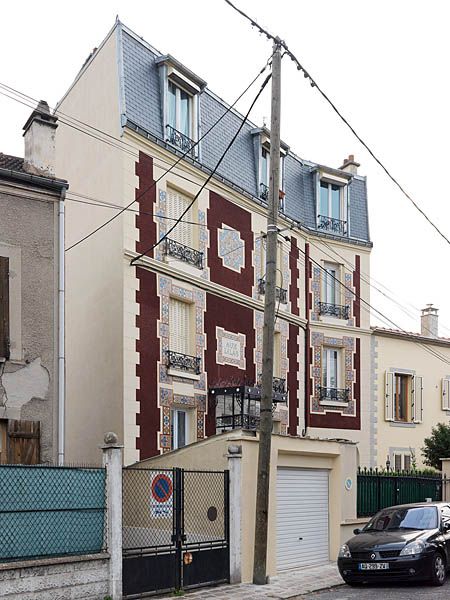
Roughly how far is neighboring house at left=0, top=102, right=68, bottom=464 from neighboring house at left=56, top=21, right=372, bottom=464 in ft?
12.1

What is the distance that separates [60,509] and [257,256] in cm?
1314

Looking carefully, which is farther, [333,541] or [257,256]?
[257,256]

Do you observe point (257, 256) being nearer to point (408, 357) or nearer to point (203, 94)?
point (203, 94)

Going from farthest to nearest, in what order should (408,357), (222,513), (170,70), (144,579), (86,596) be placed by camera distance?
1. (408,357)
2. (170,70)
3. (222,513)
4. (144,579)
5. (86,596)

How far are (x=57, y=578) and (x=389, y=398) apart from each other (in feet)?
62.8

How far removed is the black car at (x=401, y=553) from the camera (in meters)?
13.1

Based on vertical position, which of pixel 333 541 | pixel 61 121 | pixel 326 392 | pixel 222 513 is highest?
pixel 61 121

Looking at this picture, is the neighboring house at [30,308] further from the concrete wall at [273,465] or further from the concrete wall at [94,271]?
the concrete wall at [94,271]

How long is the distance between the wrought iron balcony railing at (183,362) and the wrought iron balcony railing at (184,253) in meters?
2.35

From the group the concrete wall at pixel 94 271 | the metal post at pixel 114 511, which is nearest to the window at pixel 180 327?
the concrete wall at pixel 94 271

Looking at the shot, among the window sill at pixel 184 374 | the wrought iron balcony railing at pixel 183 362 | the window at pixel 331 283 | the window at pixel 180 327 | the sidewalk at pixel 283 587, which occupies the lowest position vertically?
the sidewalk at pixel 283 587

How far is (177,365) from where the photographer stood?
1952 centimetres

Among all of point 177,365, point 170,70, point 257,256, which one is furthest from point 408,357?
point 170,70

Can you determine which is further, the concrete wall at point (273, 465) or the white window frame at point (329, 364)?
the white window frame at point (329, 364)
